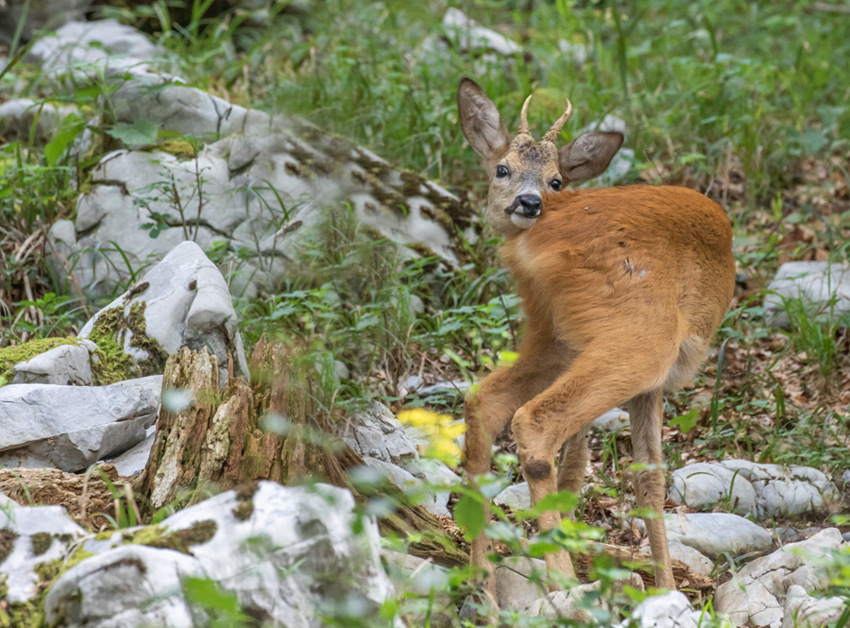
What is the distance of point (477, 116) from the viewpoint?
474 centimetres

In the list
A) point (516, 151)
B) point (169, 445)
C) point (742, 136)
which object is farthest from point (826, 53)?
point (169, 445)

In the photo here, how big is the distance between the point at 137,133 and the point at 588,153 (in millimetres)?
2708

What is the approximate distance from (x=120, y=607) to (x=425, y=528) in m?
1.53

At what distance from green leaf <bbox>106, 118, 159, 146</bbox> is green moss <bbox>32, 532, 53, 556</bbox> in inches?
137

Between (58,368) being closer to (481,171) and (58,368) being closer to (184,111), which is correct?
(184,111)

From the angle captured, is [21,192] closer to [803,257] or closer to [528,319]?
[528,319]

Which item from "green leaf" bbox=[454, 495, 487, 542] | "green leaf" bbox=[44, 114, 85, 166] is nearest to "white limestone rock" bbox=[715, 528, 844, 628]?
"green leaf" bbox=[454, 495, 487, 542]

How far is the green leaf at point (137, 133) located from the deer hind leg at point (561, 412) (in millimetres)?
3396

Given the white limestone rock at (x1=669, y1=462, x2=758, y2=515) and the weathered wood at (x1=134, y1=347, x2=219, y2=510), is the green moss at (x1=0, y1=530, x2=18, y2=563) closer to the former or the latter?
the weathered wood at (x1=134, y1=347, x2=219, y2=510)

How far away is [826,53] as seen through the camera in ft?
27.1

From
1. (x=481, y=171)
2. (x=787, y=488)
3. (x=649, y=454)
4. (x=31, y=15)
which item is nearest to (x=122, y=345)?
(x=649, y=454)

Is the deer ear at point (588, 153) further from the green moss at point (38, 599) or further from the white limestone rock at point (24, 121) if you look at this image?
the white limestone rock at point (24, 121)

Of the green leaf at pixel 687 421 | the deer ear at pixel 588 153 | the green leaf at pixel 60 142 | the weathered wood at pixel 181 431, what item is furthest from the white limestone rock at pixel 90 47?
the green leaf at pixel 687 421

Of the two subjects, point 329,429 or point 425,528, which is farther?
point 329,429
